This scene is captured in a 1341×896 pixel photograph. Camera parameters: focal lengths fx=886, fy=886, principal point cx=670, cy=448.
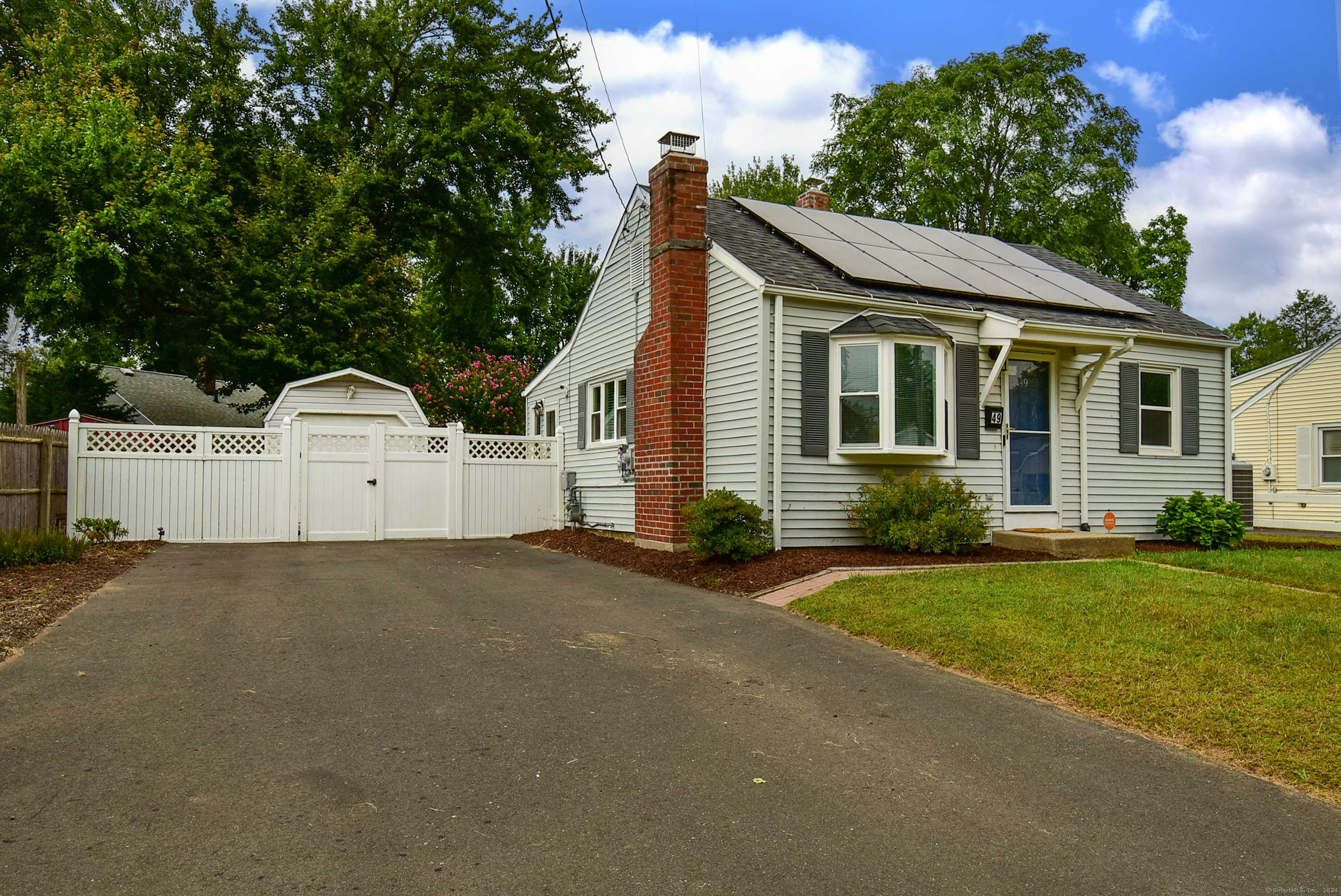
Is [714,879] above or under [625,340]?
under

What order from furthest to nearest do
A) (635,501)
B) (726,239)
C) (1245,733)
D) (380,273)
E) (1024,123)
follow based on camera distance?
(1024,123)
(380,273)
(635,501)
(726,239)
(1245,733)

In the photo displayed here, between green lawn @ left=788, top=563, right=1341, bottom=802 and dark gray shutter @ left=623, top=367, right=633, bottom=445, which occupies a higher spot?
dark gray shutter @ left=623, top=367, right=633, bottom=445

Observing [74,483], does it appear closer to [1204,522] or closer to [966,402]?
[966,402]

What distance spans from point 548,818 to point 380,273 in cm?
2160

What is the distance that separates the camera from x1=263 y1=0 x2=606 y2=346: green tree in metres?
24.5

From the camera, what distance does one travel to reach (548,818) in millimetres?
3314

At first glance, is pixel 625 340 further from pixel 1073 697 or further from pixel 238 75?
pixel 238 75

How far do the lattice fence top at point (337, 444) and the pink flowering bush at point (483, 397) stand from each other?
396 inches

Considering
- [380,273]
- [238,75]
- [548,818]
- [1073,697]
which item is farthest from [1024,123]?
[548,818]

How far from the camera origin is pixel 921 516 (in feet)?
34.0

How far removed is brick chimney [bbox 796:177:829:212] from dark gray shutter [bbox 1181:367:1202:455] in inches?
273

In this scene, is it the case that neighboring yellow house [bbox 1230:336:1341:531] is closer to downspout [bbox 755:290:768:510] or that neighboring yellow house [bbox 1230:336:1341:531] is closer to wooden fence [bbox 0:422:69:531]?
downspout [bbox 755:290:768:510]

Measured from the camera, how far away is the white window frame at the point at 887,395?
34.7 ft

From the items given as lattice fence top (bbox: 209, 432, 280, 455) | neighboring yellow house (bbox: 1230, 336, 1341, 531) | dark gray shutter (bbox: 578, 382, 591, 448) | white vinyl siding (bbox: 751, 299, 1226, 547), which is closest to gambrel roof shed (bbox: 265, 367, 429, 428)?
lattice fence top (bbox: 209, 432, 280, 455)
